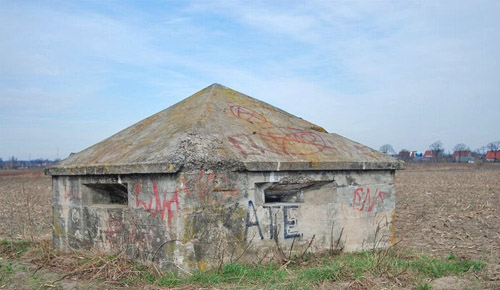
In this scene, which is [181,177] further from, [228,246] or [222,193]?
[228,246]

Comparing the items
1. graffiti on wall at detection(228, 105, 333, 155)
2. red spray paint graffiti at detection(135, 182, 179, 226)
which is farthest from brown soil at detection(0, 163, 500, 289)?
graffiti on wall at detection(228, 105, 333, 155)

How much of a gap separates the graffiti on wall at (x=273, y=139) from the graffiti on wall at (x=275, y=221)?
71cm

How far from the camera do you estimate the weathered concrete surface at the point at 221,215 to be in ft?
17.7

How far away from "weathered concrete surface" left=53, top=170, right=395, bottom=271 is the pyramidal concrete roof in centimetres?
16

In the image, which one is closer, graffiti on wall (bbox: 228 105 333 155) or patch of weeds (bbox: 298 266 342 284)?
patch of weeds (bbox: 298 266 342 284)

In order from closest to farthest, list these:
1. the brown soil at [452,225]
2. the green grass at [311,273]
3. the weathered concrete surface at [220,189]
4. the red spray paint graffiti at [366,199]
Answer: the green grass at [311,273]
the weathered concrete surface at [220,189]
the red spray paint graffiti at [366,199]
the brown soil at [452,225]

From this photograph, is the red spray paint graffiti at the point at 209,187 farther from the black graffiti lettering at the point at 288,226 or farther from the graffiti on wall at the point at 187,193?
the black graffiti lettering at the point at 288,226

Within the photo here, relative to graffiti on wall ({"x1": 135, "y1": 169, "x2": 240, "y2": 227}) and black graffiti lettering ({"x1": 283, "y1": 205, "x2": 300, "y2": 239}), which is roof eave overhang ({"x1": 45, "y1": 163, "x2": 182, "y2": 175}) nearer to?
graffiti on wall ({"x1": 135, "y1": 169, "x2": 240, "y2": 227})

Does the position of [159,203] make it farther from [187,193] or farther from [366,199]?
[366,199]

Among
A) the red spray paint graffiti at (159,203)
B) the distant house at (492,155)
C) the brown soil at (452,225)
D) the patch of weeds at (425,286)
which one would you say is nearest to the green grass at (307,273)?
the patch of weeds at (425,286)

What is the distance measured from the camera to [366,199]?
6.69 m

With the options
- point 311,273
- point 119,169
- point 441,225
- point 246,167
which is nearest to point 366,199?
point 311,273

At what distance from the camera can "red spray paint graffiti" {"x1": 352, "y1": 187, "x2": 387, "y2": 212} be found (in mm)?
6590

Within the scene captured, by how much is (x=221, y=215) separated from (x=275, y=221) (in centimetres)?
80
